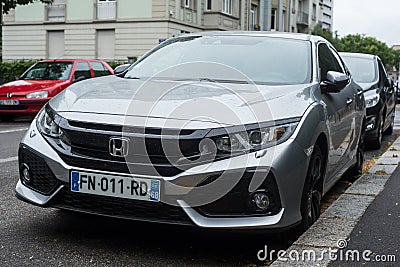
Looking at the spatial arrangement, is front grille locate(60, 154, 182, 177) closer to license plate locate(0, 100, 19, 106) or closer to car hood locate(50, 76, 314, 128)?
car hood locate(50, 76, 314, 128)

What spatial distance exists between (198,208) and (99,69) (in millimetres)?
13650

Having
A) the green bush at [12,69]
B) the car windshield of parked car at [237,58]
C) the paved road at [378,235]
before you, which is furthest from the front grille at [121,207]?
the green bush at [12,69]

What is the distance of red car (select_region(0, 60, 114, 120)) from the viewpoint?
45.9 feet

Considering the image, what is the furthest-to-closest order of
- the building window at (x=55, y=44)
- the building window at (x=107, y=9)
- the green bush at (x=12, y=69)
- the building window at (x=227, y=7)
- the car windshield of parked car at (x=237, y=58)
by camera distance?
the building window at (x=227, y=7) → the building window at (x=55, y=44) → the building window at (x=107, y=9) → the green bush at (x=12, y=69) → the car windshield of parked car at (x=237, y=58)

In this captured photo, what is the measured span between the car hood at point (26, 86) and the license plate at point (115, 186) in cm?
1063

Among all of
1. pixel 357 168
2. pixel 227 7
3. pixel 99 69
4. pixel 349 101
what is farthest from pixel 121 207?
pixel 227 7

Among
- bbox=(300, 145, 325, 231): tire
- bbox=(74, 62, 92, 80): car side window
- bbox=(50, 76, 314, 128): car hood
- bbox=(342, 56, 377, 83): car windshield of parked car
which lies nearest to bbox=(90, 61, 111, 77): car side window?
bbox=(74, 62, 92, 80): car side window

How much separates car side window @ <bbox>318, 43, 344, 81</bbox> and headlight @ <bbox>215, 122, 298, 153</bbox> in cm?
148

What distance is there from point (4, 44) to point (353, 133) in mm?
35277

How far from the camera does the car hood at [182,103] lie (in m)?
3.92

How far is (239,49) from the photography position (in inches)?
217

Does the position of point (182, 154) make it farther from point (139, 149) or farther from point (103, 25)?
point (103, 25)

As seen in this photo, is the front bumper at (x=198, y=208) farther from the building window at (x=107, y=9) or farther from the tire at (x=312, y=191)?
the building window at (x=107, y=9)

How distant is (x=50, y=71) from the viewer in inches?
610
